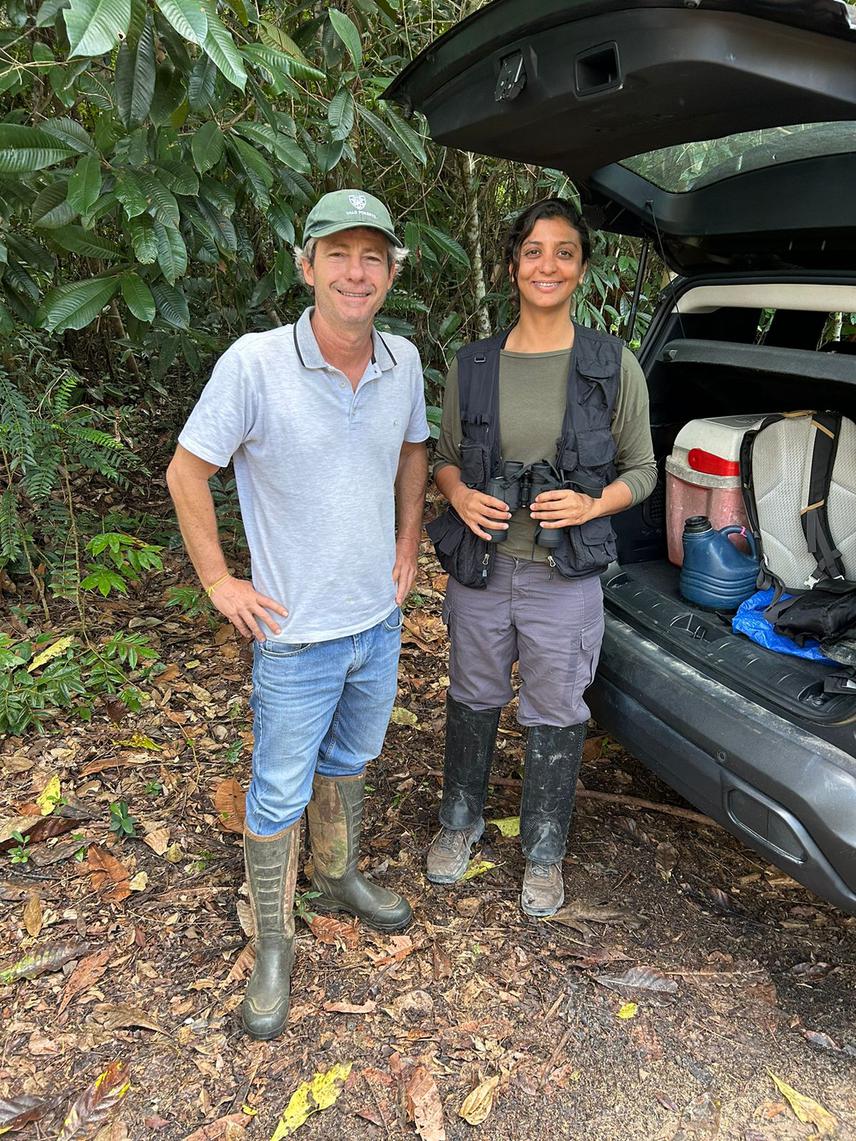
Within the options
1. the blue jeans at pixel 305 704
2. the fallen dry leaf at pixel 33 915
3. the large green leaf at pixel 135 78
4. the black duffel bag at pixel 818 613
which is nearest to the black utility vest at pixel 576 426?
the blue jeans at pixel 305 704

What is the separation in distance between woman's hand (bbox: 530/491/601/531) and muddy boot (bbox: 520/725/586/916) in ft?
2.12

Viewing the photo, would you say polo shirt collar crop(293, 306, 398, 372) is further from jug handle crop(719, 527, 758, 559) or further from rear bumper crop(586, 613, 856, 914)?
jug handle crop(719, 527, 758, 559)

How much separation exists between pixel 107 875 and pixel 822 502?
A: 2.51 m

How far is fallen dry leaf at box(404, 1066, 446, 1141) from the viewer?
1.91 meters

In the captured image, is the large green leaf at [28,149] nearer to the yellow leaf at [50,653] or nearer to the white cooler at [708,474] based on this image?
the yellow leaf at [50,653]

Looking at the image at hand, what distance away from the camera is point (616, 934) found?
2484 mm

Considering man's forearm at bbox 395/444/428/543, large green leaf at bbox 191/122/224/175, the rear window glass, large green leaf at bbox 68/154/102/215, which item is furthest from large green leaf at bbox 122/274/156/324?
the rear window glass

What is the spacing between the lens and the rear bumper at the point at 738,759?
1877 mm

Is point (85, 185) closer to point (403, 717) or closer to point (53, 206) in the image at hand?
point (53, 206)

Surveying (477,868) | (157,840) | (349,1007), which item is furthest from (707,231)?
(157,840)

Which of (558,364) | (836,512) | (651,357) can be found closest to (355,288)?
(558,364)

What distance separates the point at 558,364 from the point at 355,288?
660mm

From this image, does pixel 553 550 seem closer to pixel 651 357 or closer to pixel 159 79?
pixel 651 357

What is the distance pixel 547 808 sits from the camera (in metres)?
2.60
